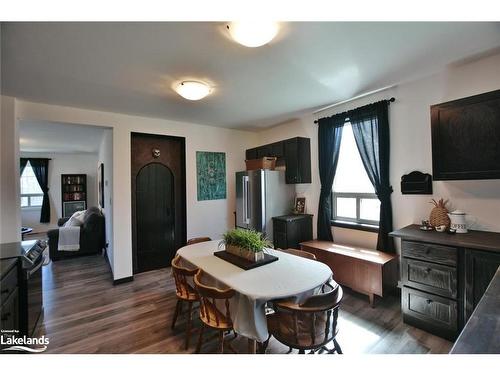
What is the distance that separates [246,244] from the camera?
2.04m

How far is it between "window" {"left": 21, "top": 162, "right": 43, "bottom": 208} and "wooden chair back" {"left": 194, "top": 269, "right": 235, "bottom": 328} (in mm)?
8251

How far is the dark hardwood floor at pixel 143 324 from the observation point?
1.94 meters

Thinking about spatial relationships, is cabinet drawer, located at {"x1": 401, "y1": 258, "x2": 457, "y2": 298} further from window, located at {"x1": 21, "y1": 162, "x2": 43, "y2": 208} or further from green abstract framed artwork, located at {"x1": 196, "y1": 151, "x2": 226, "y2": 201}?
window, located at {"x1": 21, "y1": 162, "x2": 43, "y2": 208}

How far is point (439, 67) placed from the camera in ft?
7.43

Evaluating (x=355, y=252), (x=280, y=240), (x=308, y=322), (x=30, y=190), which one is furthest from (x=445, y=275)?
(x=30, y=190)

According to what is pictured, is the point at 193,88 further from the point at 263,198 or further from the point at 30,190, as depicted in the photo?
the point at 30,190

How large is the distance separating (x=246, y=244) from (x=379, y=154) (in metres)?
2.05

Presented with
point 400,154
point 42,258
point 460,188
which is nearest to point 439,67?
point 400,154

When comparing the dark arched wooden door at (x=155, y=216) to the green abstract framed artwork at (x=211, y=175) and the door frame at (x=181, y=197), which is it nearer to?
the door frame at (x=181, y=197)

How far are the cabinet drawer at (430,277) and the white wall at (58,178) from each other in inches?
348

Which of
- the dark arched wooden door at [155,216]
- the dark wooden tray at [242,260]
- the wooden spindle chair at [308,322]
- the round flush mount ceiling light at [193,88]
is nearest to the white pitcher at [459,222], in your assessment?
the wooden spindle chair at [308,322]
